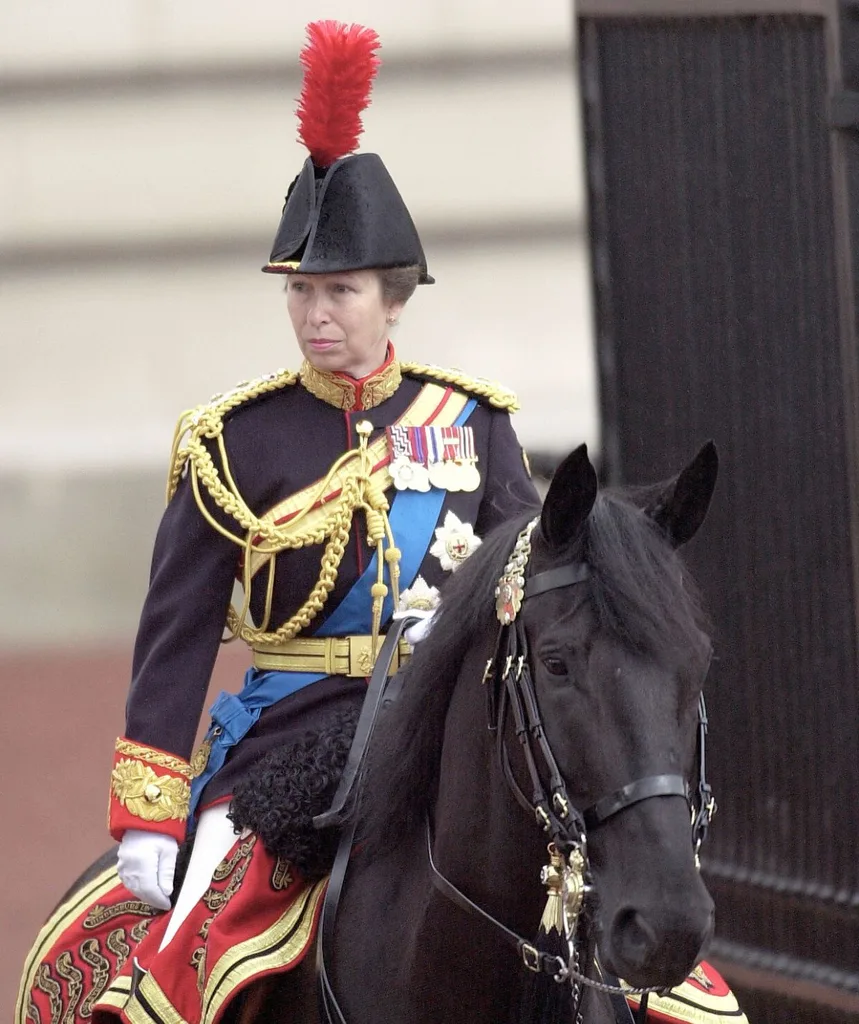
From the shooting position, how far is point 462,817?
2.62 m

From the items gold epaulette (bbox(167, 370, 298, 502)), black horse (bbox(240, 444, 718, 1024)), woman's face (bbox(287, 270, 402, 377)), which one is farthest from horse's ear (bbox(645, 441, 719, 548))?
gold epaulette (bbox(167, 370, 298, 502))

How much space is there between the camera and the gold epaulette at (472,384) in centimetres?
338

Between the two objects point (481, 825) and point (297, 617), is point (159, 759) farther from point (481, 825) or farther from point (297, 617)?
point (481, 825)

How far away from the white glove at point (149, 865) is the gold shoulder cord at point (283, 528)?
39 centimetres

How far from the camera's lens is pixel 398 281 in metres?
3.22

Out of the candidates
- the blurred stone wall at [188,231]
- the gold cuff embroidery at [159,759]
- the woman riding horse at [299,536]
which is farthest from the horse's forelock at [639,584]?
the blurred stone wall at [188,231]

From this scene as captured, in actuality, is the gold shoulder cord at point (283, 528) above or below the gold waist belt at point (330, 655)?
above

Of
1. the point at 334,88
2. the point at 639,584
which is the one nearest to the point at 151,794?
the point at 639,584

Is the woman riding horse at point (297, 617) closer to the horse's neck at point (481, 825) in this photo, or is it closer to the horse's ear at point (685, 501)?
the horse's neck at point (481, 825)

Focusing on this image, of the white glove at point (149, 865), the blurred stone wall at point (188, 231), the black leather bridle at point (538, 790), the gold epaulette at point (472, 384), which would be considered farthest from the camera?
the blurred stone wall at point (188, 231)

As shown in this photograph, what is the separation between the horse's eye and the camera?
2.35 metres

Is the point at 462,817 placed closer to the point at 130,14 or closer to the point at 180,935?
the point at 180,935

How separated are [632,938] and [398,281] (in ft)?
4.56

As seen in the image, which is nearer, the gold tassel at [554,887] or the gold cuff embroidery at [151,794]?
the gold tassel at [554,887]
